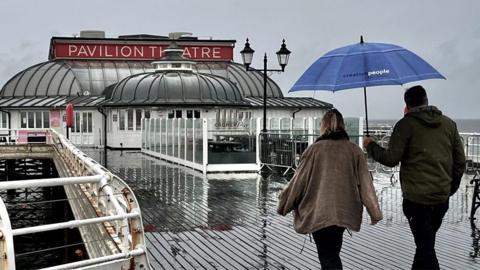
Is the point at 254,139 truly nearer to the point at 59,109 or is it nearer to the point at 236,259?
the point at 236,259

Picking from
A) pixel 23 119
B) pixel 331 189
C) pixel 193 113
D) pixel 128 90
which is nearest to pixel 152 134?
pixel 193 113

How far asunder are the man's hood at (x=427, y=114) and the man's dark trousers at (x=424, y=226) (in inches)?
31.3

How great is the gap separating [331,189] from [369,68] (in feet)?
6.51

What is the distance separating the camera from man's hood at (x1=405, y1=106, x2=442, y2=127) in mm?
5562

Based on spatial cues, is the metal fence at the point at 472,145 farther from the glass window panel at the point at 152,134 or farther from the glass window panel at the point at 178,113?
the glass window panel at the point at 178,113

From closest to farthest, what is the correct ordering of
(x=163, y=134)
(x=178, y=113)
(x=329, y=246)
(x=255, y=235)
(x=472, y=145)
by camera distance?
(x=329, y=246) → (x=255, y=235) → (x=472, y=145) → (x=163, y=134) → (x=178, y=113)

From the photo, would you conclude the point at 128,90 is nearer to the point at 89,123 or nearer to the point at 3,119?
the point at 89,123

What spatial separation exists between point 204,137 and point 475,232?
1246 centimetres

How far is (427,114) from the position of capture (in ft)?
18.4

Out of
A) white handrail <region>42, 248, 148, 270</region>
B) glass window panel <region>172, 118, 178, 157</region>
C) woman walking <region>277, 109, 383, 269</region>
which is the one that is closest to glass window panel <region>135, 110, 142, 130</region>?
glass window panel <region>172, 118, 178, 157</region>

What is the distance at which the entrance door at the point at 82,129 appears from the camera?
37.8 metres

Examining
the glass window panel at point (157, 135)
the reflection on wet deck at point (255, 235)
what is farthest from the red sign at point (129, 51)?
the reflection on wet deck at point (255, 235)

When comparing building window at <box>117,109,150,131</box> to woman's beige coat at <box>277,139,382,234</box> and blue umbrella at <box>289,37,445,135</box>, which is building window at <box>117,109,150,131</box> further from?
woman's beige coat at <box>277,139,382,234</box>

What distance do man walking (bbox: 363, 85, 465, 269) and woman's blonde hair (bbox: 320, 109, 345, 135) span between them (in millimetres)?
643
